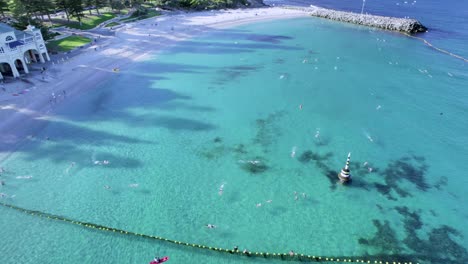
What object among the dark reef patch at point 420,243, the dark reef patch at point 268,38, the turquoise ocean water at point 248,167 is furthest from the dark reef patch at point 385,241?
the dark reef patch at point 268,38

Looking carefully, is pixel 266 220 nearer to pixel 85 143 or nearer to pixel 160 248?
pixel 160 248

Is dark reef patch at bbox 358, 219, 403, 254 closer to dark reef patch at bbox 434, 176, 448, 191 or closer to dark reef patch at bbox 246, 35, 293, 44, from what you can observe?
dark reef patch at bbox 434, 176, 448, 191

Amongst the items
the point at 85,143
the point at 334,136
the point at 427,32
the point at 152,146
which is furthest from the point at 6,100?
the point at 427,32

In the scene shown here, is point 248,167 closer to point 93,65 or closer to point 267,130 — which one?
point 267,130

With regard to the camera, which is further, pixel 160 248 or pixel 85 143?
pixel 85 143

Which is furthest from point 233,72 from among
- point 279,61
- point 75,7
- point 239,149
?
point 75,7

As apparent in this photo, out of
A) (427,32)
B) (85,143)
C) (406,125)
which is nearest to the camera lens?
(85,143)
